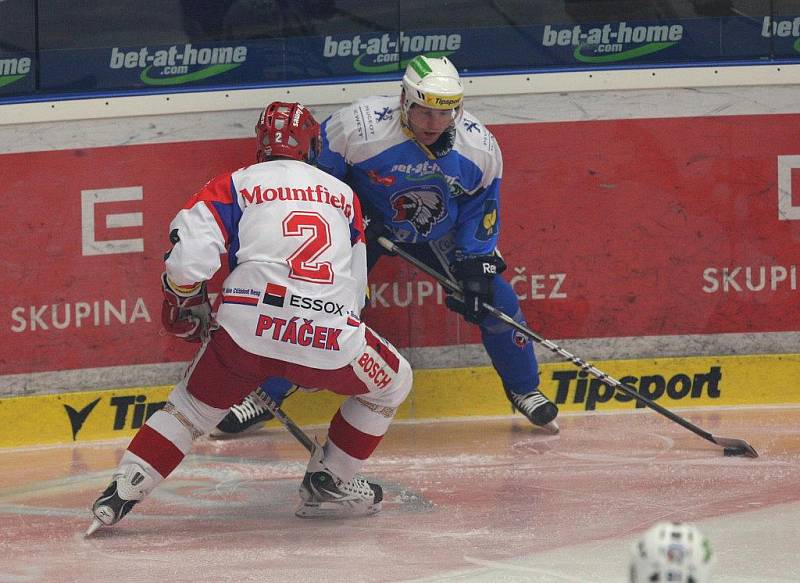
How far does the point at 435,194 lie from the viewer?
15.6 feet

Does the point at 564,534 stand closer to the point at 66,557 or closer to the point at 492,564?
the point at 492,564

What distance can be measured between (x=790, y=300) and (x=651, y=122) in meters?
0.87

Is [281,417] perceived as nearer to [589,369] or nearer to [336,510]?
[336,510]

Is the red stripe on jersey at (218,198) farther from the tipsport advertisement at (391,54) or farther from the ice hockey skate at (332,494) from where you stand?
the tipsport advertisement at (391,54)

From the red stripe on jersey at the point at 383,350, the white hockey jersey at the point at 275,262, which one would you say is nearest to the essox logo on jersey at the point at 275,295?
the white hockey jersey at the point at 275,262

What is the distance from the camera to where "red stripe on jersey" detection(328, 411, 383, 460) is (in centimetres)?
381

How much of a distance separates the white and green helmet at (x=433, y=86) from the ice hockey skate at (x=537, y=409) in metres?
1.09

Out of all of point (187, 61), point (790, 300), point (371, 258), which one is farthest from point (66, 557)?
point (790, 300)

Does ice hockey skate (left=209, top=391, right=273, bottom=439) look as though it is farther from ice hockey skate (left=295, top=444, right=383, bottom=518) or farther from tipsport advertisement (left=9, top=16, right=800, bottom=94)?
tipsport advertisement (left=9, top=16, right=800, bottom=94)

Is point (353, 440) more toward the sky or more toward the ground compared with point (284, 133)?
more toward the ground

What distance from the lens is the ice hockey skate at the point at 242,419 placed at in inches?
193

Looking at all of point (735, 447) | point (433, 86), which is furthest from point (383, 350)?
point (735, 447)

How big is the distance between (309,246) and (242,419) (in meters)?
1.49

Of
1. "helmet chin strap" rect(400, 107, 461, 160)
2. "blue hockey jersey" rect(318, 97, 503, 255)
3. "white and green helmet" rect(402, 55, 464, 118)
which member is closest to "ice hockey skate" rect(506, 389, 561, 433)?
"blue hockey jersey" rect(318, 97, 503, 255)
